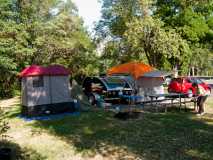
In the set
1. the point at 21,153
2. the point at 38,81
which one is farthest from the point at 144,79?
the point at 21,153

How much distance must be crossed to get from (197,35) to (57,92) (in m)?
18.6

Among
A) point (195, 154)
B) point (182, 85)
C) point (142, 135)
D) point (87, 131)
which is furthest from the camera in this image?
point (182, 85)

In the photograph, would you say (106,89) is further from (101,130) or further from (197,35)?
(197,35)

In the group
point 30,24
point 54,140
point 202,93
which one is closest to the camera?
point 54,140

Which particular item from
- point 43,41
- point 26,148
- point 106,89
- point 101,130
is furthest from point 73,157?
point 43,41

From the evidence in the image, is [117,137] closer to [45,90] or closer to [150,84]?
[45,90]

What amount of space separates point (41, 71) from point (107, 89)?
158 inches

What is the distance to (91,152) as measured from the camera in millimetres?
9516

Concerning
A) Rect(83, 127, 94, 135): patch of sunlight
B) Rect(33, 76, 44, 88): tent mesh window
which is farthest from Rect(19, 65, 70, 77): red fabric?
Rect(83, 127, 94, 135): patch of sunlight

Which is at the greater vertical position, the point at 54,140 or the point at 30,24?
the point at 30,24

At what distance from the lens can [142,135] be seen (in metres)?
11.1

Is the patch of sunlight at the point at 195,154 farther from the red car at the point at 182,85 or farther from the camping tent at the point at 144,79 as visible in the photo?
the red car at the point at 182,85

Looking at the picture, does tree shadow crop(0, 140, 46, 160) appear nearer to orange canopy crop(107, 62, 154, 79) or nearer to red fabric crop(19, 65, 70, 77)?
red fabric crop(19, 65, 70, 77)

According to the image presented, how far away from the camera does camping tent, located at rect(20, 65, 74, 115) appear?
53.2ft
